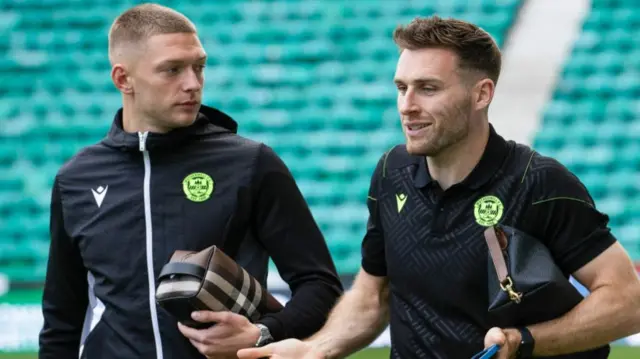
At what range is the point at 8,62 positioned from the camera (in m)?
12.3

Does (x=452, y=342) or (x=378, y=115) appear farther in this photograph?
(x=378, y=115)

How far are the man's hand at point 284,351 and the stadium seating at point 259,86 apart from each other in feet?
23.9

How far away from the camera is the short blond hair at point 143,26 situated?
131 inches

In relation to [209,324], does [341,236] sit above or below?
below

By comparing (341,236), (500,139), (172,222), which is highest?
(500,139)

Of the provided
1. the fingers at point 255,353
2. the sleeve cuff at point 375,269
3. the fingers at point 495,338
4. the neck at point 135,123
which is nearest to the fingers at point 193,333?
the fingers at point 255,353

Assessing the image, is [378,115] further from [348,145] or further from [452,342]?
[452,342]

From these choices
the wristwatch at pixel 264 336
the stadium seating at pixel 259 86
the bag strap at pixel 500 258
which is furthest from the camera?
the stadium seating at pixel 259 86

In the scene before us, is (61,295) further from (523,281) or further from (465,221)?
(523,281)

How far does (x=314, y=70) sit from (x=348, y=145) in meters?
1.19

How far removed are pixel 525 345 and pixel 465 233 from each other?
33 centimetres

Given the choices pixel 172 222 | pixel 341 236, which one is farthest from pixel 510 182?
pixel 341 236

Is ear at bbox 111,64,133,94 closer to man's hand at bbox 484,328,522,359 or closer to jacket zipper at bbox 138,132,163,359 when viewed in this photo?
jacket zipper at bbox 138,132,163,359

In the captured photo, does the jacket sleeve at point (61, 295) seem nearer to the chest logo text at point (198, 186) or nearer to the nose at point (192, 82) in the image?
the chest logo text at point (198, 186)
